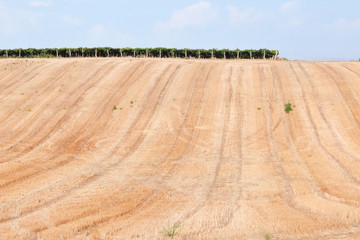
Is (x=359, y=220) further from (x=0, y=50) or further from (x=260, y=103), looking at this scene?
(x=0, y=50)

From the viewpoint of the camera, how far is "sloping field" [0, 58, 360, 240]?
32.8 ft

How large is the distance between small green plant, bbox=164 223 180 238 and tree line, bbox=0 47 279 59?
37.9 metres

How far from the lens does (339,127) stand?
20781mm

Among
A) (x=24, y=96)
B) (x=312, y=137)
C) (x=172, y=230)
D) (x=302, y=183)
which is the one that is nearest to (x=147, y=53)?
(x=24, y=96)

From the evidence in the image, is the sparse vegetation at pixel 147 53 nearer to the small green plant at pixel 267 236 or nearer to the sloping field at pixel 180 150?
the sloping field at pixel 180 150

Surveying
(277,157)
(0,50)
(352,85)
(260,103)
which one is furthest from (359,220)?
(0,50)

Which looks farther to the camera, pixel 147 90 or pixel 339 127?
pixel 147 90

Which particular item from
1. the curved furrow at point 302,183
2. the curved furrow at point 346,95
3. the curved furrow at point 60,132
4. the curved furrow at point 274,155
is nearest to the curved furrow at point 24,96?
the curved furrow at point 60,132

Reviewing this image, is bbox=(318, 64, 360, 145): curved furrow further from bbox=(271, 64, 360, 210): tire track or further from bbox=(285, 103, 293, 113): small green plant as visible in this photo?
bbox=(285, 103, 293, 113): small green plant

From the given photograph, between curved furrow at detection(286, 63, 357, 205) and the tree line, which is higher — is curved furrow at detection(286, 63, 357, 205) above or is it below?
below

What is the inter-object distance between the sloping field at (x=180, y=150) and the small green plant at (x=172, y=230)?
292 mm

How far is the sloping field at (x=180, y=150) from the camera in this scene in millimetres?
10008

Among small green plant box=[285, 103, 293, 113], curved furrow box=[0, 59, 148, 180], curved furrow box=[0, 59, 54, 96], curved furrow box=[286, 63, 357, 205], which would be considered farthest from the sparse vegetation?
small green plant box=[285, 103, 293, 113]

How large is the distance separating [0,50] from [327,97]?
4507cm
